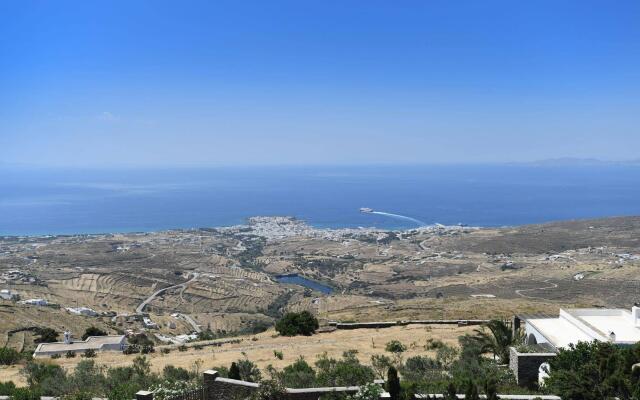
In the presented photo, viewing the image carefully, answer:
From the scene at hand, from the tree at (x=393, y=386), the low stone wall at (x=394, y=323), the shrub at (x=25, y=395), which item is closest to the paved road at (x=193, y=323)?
the low stone wall at (x=394, y=323)

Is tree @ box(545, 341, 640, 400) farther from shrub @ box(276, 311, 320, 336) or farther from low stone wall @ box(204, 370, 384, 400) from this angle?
shrub @ box(276, 311, 320, 336)

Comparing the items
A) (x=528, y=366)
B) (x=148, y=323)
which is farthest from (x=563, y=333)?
(x=148, y=323)

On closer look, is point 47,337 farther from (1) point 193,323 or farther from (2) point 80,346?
(1) point 193,323

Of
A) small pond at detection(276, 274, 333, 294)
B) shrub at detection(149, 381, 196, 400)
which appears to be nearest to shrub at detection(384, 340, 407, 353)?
shrub at detection(149, 381, 196, 400)

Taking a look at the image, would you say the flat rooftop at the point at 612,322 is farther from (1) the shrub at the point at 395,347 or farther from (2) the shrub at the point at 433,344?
(1) the shrub at the point at 395,347

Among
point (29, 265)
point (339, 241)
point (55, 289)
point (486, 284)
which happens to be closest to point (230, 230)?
point (339, 241)

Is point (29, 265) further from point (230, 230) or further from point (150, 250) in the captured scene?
point (230, 230)
